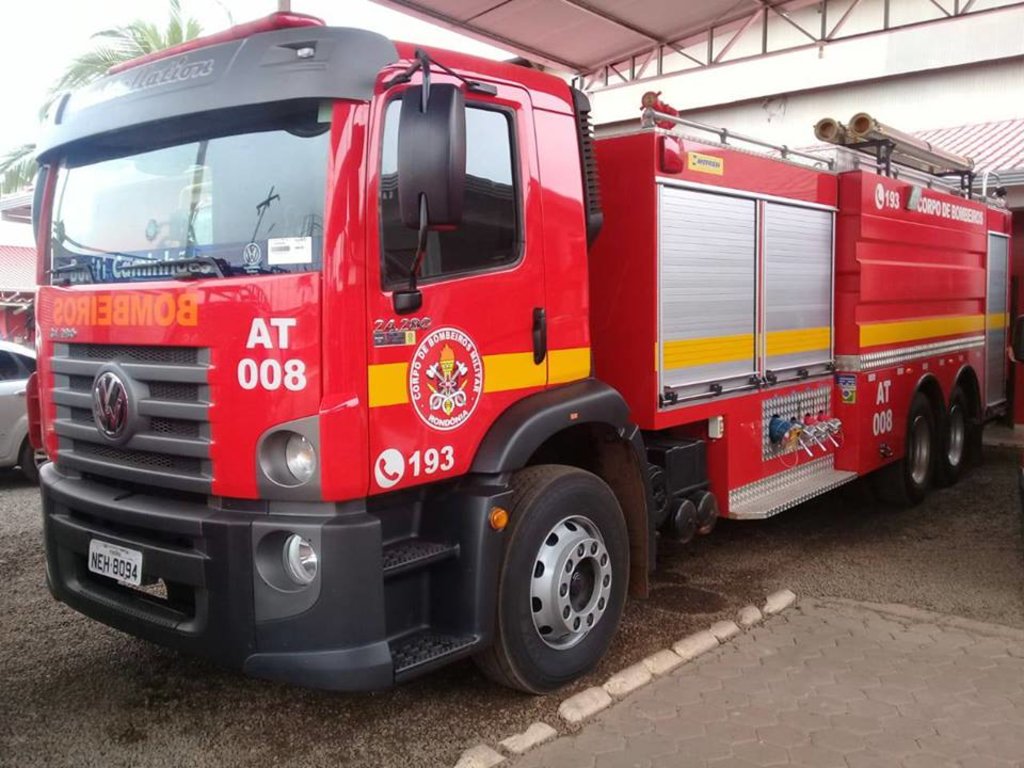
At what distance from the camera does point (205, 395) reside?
128 inches

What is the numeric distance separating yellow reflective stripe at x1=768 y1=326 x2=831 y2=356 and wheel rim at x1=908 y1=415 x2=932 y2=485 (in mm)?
1535

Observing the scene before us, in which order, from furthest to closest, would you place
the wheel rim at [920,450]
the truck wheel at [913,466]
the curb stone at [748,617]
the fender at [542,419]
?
1. the wheel rim at [920,450]
2. the truck wheel at [913,466]
3. the curb stone at [748,617]
4. the fender at [542,419]

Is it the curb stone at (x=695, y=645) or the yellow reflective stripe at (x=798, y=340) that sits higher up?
the yellow reflective stripe at (x=798, y=340)

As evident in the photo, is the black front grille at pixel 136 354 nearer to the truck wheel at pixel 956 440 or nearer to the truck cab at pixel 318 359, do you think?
the truck cab at pixel 318 359

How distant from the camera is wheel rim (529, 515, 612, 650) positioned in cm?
383

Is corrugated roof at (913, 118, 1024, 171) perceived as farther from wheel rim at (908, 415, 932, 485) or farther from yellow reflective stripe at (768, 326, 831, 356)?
yellow reflective stripe at (768, 326, 831, 356)

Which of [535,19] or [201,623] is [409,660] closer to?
[201,623]

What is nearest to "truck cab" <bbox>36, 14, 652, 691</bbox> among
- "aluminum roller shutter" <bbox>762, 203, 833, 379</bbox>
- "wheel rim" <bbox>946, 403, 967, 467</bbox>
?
"aluminum roller shutter" <bbox>762, 203, 833, 379</bbox>

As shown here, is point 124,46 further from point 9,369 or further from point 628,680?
point 628,680

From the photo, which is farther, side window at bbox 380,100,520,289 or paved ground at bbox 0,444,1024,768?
paved ground at bbox 0,444,1024,768

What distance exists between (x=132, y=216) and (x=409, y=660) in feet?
6.56

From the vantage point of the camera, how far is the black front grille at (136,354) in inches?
130

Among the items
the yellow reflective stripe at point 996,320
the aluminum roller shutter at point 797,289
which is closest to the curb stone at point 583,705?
the aluminum roller shutter at point 797,289

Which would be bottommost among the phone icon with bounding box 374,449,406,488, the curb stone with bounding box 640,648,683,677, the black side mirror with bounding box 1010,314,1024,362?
the curb stone with bounding box 640,648,683,677
